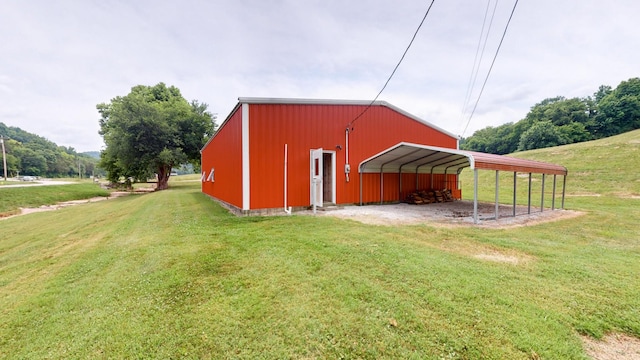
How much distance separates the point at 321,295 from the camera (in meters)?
2.95

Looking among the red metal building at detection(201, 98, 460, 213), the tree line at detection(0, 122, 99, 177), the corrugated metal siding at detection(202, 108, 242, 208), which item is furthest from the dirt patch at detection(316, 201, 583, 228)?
the tree line at detection(0, 122, 99, 177)

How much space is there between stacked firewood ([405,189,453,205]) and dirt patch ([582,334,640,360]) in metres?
8.65

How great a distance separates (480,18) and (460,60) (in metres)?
2.65

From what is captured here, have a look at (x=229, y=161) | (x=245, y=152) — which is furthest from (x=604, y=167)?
(x=229, y=161)

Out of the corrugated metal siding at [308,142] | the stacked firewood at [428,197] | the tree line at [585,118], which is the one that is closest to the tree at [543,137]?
the tree line at [585,118]

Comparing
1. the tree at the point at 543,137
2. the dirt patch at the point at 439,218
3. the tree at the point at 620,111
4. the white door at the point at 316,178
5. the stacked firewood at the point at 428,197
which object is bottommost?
the dirt patch at the point at 439,218

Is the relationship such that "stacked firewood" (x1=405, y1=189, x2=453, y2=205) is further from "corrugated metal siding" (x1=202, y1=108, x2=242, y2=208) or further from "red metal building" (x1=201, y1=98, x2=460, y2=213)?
"corrugated metal siding" (x1=202, y1=108, x2=242, y2=208)

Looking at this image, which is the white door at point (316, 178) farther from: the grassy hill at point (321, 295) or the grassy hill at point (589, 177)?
the grassy hill at point (589, 177)

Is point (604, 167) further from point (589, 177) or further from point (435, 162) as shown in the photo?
point (435, 162)

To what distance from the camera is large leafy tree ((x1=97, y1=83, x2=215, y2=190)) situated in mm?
20906

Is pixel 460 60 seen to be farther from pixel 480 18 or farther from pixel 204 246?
pixel 204 246

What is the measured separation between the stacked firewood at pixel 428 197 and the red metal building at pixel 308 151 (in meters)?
0.49

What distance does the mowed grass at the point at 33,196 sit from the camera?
52.7 ft

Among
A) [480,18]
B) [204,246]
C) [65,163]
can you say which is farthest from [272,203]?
[65,163]
